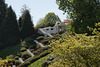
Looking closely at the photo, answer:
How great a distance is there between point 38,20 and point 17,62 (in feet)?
120

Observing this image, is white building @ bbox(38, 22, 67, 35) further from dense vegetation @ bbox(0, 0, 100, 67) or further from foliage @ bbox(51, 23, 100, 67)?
foliage @ bbox(51, 23, 100, 67)

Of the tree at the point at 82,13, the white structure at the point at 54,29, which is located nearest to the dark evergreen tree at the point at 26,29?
the white structure at the point at 54,29

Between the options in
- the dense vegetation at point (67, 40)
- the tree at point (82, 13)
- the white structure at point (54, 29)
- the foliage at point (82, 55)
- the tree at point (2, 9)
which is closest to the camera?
the foliage at point (82, 55)

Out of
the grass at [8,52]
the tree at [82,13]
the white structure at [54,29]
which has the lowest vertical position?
the grass at [8,52]

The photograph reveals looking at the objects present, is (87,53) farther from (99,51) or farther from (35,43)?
(35,43)

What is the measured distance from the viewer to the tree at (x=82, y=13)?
1371cm

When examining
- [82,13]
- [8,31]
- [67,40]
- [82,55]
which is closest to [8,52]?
[8,31]

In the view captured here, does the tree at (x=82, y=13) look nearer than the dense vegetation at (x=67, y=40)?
No

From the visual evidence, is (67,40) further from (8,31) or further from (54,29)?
(54,29)

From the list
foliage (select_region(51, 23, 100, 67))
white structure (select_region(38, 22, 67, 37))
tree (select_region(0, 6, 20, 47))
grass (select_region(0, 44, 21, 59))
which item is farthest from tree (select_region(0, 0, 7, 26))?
foliage (select_region(51, 23, 100, 67))

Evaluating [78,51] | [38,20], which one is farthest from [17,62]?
[38,20]

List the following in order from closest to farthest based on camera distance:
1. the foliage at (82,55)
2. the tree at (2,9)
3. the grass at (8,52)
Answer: the foliage at (82,55)
the grass at (8,52)
the tree at (2,9)

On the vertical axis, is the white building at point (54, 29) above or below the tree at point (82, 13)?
below

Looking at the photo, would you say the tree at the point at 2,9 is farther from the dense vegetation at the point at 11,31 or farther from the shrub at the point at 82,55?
the shrub at the point at 82,55
